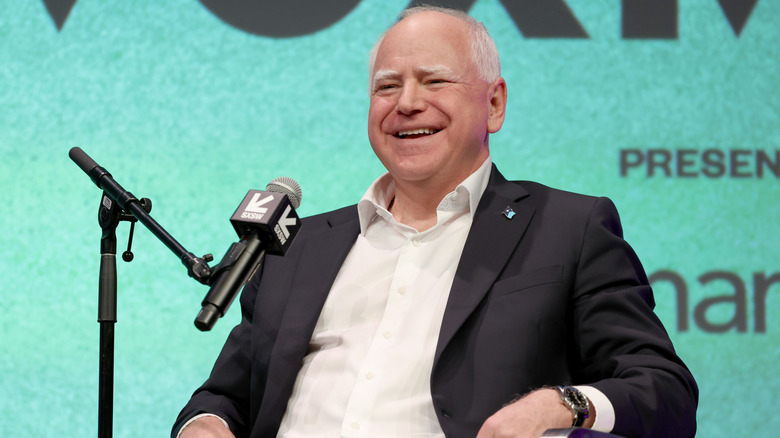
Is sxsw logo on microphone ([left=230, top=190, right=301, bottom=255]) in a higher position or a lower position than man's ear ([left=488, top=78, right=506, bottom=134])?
lower

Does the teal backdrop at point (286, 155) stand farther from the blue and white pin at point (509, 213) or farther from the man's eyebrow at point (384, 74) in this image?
the blue and white pin at point (509, 213)

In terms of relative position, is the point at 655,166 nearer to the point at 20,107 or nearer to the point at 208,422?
the point at 208,422

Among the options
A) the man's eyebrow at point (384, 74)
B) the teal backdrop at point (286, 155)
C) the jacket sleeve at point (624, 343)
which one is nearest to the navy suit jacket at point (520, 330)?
the jacket sleeve at point (624, 343)

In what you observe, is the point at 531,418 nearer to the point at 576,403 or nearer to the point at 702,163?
the point at 576,403

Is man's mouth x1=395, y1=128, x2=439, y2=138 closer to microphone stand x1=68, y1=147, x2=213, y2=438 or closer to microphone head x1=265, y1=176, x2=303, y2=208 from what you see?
microphone head x1=265, y1=176, x2=303, y2=208

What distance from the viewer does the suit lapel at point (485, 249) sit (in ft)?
6.22

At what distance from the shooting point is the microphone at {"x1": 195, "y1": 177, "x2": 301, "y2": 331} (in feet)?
4.72

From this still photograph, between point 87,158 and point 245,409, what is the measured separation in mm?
776

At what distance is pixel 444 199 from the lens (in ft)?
7.05

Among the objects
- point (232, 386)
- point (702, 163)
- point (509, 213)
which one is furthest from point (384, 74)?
point (702, 163)

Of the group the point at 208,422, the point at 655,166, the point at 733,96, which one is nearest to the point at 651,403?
the point at 208,422

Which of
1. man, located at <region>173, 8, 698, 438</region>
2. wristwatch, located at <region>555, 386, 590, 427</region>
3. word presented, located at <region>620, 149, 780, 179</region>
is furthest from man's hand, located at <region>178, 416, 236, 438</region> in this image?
word presented, located at <region>620, 149, 780, 179</region>

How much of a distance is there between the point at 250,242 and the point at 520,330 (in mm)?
675

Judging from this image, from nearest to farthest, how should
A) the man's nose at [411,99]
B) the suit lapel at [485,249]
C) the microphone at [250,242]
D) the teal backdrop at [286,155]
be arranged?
the microphone at [250,242] < the suit lapel at [485,249] < the man's nose at [411,99] < the teal backdrop at [286,155]
